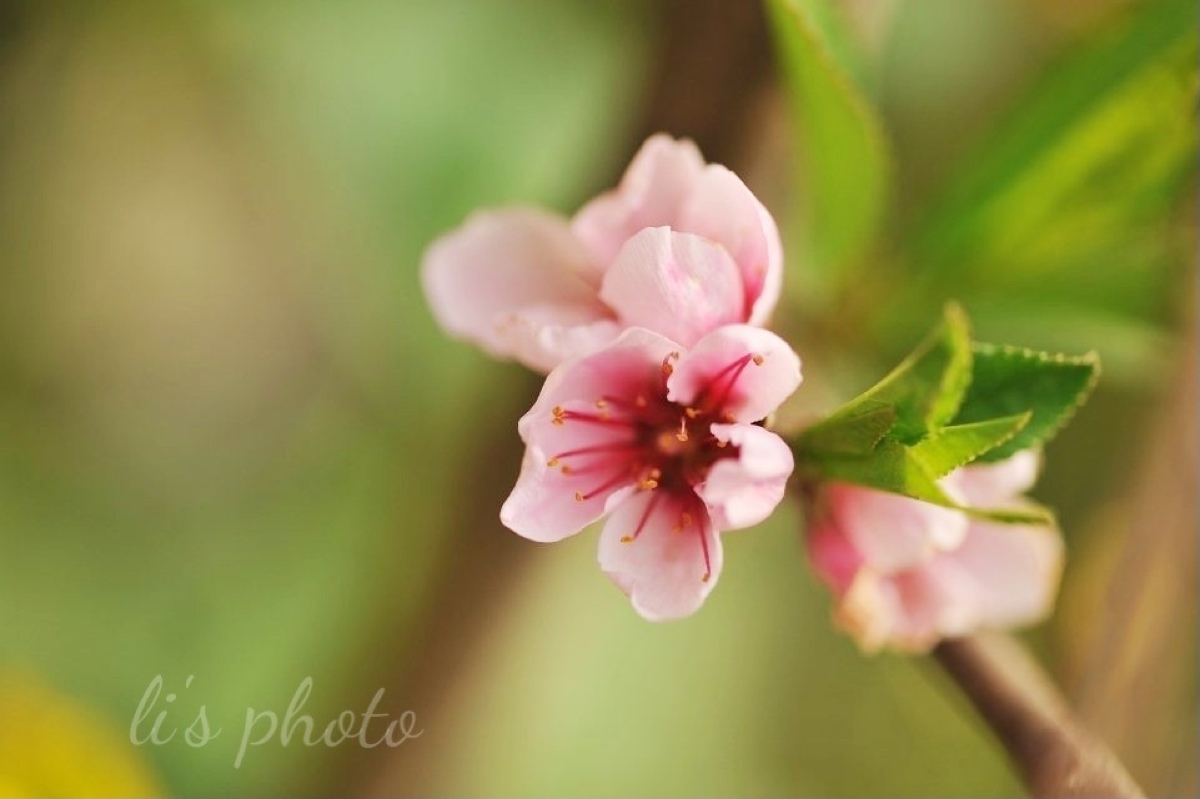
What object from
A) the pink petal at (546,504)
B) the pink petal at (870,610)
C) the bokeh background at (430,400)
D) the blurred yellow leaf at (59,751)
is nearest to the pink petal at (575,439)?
the pink petal at (546,504)

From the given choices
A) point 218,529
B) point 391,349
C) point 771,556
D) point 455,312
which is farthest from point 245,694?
Answer: point 455,312

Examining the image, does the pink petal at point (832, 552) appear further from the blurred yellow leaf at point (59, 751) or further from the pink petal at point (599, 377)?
the blurred yellow leaf at point (59, 751)

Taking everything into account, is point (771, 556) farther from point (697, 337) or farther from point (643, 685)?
point (697, 337)

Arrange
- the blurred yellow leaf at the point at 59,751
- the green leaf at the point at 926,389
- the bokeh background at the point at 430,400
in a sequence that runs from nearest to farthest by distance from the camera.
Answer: the green leaf at the point at 926,389 < the bokeh background at the point at 430,400 < the blurred yellow leaf at the point at 59,751

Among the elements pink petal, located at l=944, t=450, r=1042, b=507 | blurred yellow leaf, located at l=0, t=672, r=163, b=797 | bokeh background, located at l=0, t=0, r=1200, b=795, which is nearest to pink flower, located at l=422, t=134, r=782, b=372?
pink petal, located at l=944, t=450, r=1042, b=507

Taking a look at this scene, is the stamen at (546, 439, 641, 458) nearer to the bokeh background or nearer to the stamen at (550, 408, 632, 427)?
the stamen at (550, 408, 632, 427)
